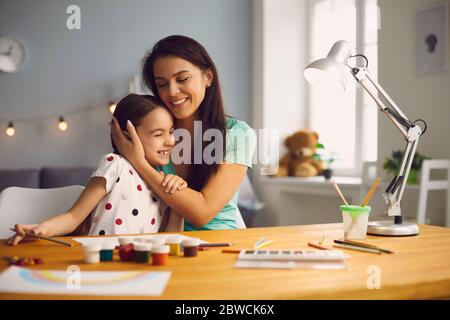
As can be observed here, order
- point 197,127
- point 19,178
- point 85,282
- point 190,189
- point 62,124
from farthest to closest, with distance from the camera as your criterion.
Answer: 1. point 62,124
2. point 19,178
3. point 197,127
4. point 190,189
5. point 85,282

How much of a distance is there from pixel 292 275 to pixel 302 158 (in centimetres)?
330

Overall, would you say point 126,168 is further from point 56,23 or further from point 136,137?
point 56,23

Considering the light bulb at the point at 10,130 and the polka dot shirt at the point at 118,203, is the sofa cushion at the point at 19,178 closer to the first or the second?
the light bulb at the point at 10,130

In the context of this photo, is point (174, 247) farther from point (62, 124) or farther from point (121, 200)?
point (62, 124)

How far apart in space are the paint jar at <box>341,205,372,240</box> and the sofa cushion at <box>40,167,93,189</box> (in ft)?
8.82

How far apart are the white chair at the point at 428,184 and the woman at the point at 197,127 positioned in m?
1.26

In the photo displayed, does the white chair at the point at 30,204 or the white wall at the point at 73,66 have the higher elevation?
the white wall at the point at 73,66

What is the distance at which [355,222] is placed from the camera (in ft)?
3.86

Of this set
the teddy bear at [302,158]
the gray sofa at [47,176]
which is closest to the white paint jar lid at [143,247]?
the gray sofa at [47,176]

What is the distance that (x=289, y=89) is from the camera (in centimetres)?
439

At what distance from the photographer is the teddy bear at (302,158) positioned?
4.01m

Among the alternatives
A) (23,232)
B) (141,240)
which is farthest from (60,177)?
(141,240)
